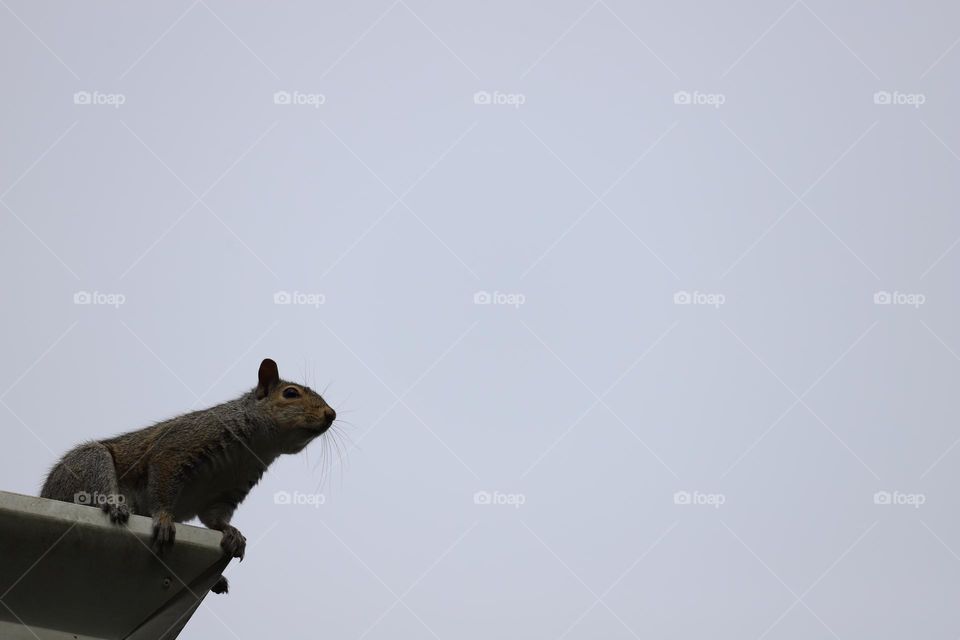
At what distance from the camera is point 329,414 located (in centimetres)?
599

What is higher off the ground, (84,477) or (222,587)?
(84,477)

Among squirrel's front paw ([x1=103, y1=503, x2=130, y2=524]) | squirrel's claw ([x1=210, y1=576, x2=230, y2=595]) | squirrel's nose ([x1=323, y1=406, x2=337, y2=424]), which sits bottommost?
squirrel's claw ([x1=210, y1=576, x2=230, y2=595])

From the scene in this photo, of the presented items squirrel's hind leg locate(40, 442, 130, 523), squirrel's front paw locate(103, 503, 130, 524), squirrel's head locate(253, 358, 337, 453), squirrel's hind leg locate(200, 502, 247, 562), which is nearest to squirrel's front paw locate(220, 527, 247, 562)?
squirrel's hind leg locate(200, 502, 247, 562)

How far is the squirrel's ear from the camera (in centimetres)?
617

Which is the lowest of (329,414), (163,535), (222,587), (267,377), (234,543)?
(222,587)

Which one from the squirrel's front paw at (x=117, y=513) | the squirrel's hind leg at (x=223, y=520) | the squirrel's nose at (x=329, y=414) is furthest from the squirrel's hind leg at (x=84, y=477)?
the squirrel's nose at (x=329, y=414)

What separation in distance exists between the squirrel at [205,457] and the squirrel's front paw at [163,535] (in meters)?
0.55

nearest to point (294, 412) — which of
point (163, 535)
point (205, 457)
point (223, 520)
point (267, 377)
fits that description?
point (267, 377)

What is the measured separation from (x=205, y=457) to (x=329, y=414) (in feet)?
2.66

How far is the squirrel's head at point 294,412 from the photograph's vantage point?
5926mm

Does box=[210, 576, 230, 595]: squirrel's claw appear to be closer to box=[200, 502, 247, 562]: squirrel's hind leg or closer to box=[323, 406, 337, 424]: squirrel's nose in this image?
box=[200, 502, 247, 562]: squirrel's hind leg

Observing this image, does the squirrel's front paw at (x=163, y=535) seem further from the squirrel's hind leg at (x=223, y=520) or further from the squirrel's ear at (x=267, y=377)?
the squirrel's ear at (x=267, y=377)

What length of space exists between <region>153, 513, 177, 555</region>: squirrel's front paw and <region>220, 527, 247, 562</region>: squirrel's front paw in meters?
0.29

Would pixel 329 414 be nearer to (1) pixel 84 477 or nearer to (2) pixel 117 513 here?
(1) pixel 84 477
